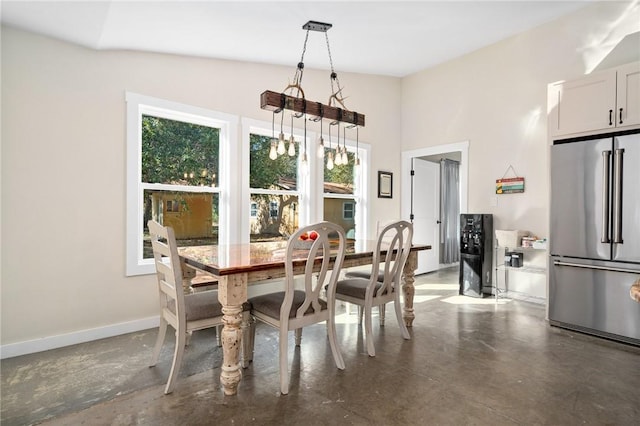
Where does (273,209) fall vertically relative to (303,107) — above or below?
below

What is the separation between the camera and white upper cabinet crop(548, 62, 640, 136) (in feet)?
9.45

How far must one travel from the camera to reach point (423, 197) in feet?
19.0

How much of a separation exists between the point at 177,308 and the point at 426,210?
15.6 feet

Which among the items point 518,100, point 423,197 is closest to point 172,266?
point 518,100

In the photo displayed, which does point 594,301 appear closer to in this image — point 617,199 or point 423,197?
point 617,199

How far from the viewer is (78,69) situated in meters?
2.76

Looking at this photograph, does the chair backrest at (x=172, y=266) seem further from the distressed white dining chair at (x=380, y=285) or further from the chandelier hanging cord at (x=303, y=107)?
the distressed white dining chair at (x=380, y=285)

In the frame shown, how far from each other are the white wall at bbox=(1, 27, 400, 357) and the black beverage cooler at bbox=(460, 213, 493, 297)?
12.1ft

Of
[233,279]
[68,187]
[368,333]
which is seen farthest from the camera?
[68,187]

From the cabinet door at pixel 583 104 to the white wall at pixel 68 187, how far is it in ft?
11.8

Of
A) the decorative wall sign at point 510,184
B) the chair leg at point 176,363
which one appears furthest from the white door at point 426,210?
the chair leg at point 176,363

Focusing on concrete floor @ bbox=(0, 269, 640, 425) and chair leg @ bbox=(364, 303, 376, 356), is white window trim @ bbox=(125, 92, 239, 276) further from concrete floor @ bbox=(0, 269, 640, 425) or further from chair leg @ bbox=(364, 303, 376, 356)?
chair leg @ bbox=(364, 303, 376, 356)

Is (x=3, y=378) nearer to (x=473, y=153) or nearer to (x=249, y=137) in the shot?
(x=249, y=137)

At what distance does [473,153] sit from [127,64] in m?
4.22
